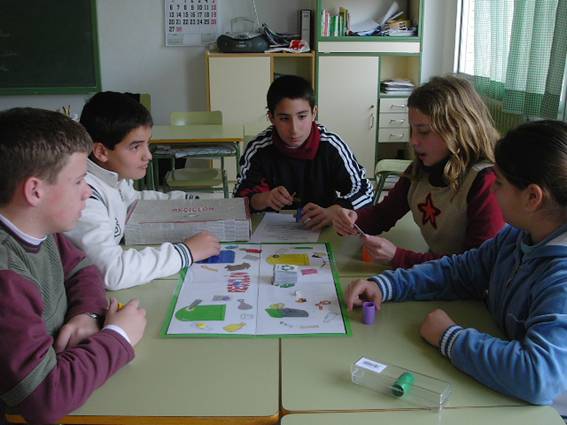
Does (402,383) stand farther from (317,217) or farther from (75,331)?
(317,217)

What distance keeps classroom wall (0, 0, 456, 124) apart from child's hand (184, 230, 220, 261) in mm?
4017

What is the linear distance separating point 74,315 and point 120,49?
15.2ft

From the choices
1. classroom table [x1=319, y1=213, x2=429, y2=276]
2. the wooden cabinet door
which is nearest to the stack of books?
the wooden cabinet door

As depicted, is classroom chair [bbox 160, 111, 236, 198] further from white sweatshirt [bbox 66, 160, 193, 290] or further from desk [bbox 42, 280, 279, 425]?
desk [bbox 42, 280, 279, 425]

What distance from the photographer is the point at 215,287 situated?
142 centimetres

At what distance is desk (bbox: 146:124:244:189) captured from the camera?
389 centimetres

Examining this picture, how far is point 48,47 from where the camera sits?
5.15 m

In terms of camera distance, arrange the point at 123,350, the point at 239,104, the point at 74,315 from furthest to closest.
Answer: the point at 239,104
the point at 74,315
the point at 123,350

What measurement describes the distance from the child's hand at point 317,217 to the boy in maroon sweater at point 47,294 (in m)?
0.78

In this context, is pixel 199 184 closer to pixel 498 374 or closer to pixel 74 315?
pixel 74 315

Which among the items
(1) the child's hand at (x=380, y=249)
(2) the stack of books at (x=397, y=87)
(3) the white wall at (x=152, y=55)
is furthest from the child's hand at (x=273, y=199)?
(3) the white wall at (x=152, y=55)

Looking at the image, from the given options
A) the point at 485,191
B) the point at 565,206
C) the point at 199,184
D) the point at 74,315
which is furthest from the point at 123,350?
the point at 199,184

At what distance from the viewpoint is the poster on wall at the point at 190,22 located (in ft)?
17.5

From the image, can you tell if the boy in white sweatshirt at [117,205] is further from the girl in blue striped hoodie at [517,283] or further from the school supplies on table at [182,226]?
the girl in blue striped hoodie at [517,283]
